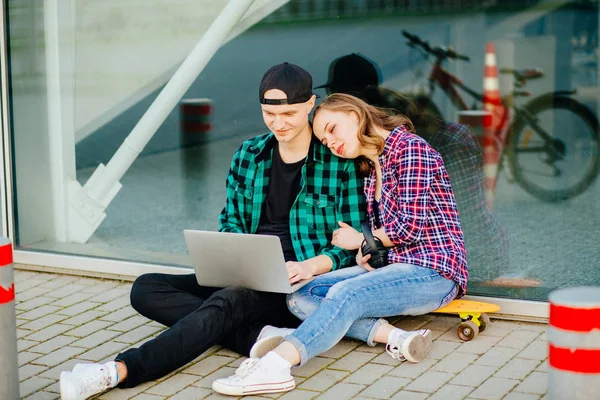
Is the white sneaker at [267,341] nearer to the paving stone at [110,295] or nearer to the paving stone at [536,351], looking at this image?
the paving stone at [536,351]

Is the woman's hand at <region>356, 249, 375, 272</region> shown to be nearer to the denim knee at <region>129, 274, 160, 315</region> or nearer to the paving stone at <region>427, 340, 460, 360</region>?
the paving stone at <region>427, 340, 460, 360</region>

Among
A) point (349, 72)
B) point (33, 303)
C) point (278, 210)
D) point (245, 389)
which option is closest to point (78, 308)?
point (33, 303)

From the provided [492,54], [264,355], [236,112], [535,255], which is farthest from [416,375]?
[492,54]

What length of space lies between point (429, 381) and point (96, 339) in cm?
160

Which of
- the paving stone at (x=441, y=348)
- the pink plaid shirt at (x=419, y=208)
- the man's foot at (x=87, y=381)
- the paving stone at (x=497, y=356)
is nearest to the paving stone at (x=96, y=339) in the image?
the man's foot at (x=87, y=381)

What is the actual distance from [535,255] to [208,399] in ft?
Answer: 7.38

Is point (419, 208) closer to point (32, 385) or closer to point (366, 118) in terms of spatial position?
point (366, 118)

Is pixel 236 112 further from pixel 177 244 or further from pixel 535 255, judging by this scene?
pixel 535 255

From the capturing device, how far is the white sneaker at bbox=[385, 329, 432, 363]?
166 inches

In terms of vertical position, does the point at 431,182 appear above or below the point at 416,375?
above

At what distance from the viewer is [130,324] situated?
16.2ft

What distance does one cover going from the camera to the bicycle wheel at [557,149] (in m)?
6.06

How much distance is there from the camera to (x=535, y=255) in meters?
5.45

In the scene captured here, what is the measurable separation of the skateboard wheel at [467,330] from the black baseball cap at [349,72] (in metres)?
1.50
